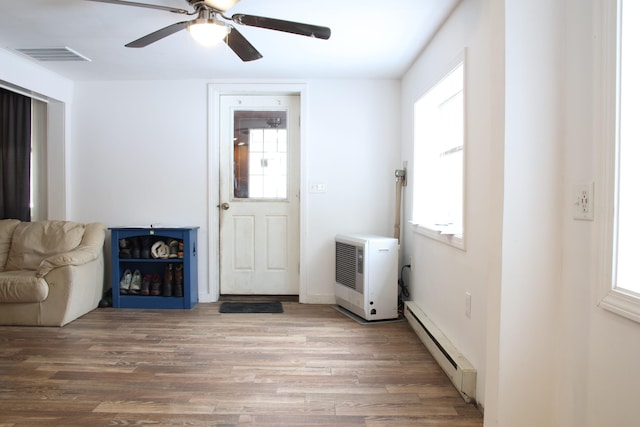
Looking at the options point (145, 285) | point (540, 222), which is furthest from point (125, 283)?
point (540, 222)

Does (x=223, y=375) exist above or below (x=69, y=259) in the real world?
below

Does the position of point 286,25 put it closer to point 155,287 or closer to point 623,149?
point 623,149

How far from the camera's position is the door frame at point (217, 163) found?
377cm

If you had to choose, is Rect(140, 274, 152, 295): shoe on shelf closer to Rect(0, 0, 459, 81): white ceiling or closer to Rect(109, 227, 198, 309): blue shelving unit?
Rect(109, 227, 198, 309): blue shelving unit

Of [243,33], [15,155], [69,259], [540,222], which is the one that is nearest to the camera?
[540,222]

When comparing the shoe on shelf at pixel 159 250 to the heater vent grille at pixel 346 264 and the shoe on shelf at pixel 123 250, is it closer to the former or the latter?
the shoe on shelf at pixel 123 250

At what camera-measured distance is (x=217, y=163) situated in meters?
3.84

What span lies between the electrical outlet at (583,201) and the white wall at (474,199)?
0.23 meters

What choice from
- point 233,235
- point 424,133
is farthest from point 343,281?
point 424,133

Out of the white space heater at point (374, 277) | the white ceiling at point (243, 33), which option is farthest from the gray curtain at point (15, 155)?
the white space heater at point (374, 277)

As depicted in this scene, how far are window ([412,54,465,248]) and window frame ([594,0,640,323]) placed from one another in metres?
1.07

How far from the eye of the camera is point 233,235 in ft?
12.9

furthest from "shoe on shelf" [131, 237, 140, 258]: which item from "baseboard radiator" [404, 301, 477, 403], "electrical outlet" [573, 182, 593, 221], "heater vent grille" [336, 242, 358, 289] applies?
"electrical outlet" [573, 182, 593, 221]

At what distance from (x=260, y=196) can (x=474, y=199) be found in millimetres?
2442
